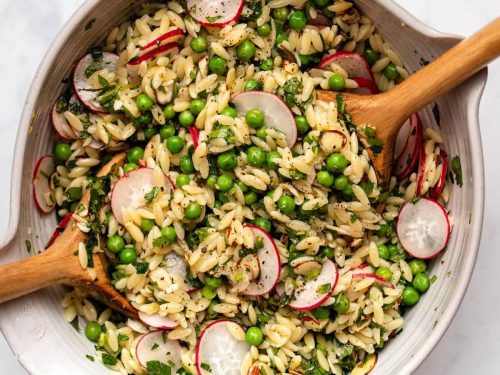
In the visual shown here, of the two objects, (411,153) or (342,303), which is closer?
(342,303)

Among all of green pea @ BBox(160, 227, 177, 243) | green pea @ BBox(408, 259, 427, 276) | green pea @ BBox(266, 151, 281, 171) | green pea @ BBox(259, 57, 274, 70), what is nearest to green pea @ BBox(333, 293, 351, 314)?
green pea @ BBox(408, 259, 427, 276)

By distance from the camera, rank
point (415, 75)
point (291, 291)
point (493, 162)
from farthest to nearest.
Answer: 1. point (493, 162)
2. point (291, 291)
3. point (415, 75)

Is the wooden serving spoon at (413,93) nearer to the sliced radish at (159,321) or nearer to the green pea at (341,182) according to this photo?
the green pea at (341,182)

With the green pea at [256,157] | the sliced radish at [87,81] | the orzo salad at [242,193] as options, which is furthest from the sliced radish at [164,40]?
the green pea at [256,157]

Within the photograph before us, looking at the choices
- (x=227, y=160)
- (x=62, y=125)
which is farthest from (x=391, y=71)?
(x=62, y=125)

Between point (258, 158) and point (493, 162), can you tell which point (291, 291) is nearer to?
point (258, 158)

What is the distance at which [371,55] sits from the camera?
268cm

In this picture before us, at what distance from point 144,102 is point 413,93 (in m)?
0.88

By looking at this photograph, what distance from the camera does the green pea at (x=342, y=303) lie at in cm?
256

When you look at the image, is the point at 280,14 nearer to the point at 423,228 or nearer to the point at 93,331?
the point at 423,228

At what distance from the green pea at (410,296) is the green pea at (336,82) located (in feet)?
2.39

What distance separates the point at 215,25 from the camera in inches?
100

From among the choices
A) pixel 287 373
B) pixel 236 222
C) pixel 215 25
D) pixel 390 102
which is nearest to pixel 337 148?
pixel 390 102

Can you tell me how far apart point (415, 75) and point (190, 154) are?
31.0 inches
